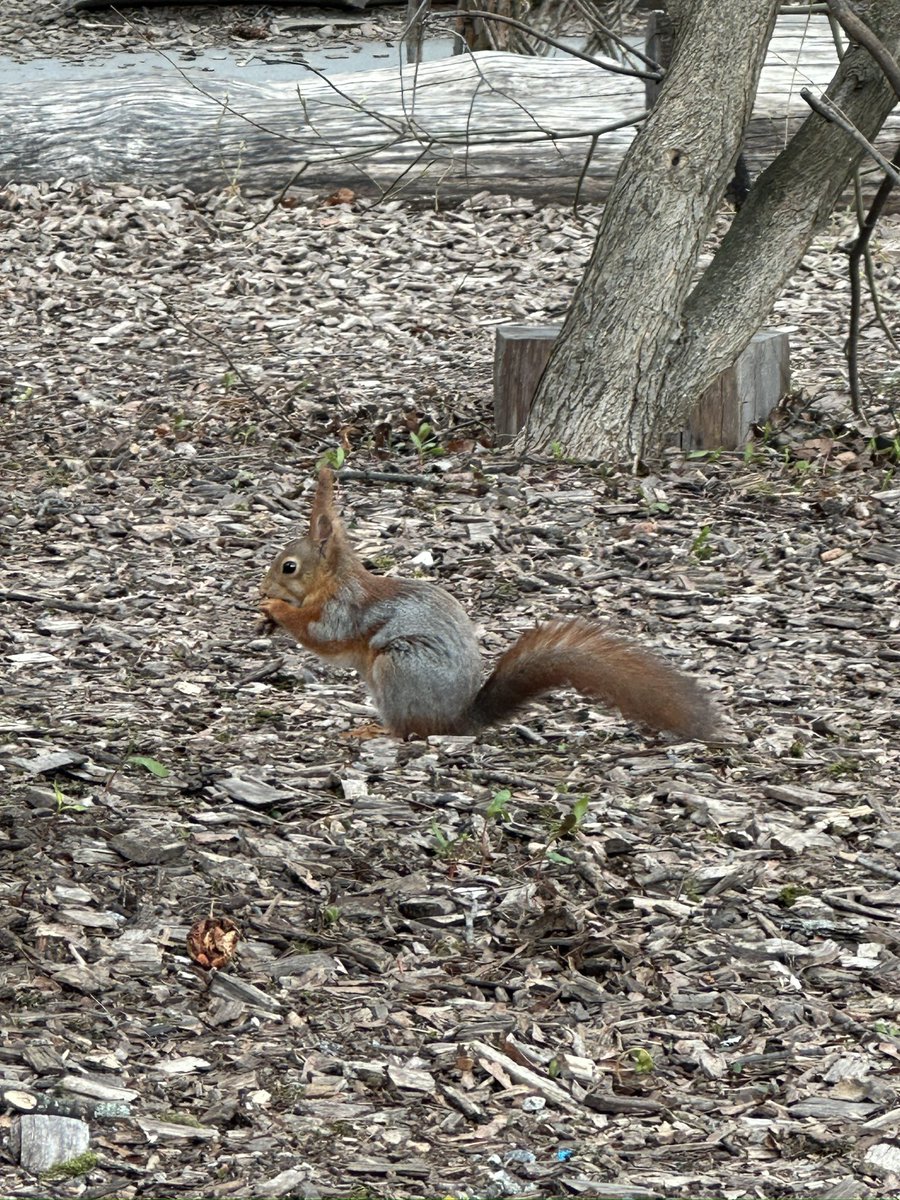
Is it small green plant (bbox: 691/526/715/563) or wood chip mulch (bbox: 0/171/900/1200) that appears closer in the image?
wood chip mulch (bbox: 0/171/900/1200)

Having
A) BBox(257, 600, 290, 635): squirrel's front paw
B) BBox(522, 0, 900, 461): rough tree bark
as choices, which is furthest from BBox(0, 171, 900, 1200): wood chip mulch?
BBox(522, 0, 900, 461): rough tree bark

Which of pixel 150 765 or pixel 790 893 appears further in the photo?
pixel 150 765

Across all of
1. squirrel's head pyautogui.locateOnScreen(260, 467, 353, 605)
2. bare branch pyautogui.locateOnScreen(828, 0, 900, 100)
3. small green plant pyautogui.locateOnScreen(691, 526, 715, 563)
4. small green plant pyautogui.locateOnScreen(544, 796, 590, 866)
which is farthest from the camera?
small green plant pyautogui.locateOnScreen(691, 526, 715, 563)

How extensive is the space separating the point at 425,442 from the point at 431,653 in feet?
10.3

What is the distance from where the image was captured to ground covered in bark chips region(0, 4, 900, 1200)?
3051 millimetres

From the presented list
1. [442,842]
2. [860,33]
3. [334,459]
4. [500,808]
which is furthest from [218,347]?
[442,842]

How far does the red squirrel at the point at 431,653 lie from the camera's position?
4.60m

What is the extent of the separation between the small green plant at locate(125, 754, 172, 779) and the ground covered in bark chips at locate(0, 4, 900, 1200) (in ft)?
0.04

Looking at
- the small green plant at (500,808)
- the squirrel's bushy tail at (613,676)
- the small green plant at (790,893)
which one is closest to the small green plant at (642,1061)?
the small green plant at (790,893)

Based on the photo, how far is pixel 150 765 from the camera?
452 centimetres

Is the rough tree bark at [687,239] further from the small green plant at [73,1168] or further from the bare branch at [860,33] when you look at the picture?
the small green plant at [73,1168]

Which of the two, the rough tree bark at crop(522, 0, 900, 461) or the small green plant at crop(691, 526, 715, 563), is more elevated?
the rough tree bark at crop(522, 0, 900, 461)

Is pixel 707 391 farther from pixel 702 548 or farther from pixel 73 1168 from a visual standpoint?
pixel 73 1168

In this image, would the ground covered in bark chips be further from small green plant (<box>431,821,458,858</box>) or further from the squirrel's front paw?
the squirrel's front paw
